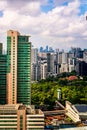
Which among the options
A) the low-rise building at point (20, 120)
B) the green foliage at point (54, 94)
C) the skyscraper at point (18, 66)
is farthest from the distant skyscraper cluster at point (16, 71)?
the low-rise building at point (20, 120)

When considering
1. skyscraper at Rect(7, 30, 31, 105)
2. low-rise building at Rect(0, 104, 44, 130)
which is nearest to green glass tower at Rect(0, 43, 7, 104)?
skyscraper at Rect(7, 30, 31, 105)

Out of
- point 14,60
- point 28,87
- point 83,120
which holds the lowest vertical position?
point 83,120

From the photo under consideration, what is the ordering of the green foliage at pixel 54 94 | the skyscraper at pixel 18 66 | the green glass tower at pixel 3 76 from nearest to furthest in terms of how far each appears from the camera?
the skyscraper at pixel 18 66
the green glass tower at pixel 3 76
the green foliage at pixel 54 94

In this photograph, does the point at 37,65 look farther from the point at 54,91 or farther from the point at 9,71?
the point at 9,71

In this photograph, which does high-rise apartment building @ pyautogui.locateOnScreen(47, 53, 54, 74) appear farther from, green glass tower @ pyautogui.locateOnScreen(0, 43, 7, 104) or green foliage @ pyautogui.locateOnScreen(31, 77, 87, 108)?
green glass tower @ pyautogui.locateOnScreen(0, 43, 7, 104)

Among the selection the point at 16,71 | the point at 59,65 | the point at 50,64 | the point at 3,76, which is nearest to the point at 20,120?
the point at 16,71

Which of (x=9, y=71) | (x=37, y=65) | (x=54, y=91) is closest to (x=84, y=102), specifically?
(x=54, y=91)

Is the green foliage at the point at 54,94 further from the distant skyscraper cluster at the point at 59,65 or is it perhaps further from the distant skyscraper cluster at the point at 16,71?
the distant skyscraper cluster at the point at 59,65

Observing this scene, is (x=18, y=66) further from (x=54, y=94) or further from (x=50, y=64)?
(x=50, y=64)
